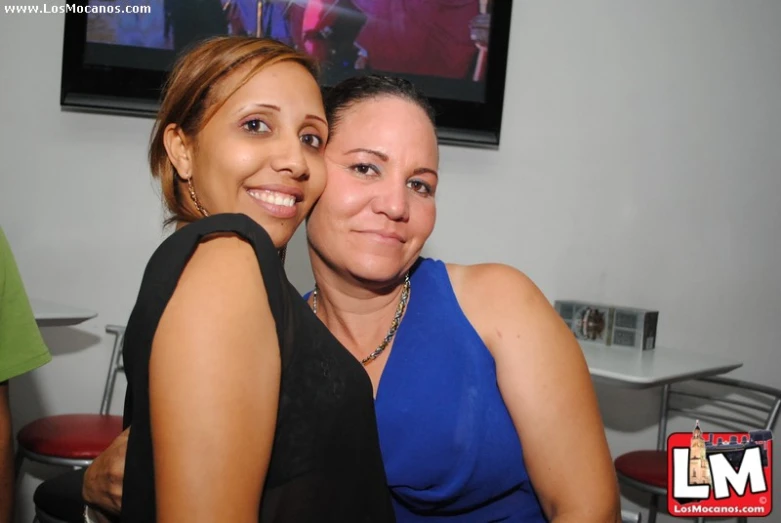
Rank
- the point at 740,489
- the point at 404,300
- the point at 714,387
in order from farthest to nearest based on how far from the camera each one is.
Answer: the point at 714,387 < the point at 740,489 < the point at 404,300

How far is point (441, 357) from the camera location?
1.33m

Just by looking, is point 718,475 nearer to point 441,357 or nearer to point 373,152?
point 441,357

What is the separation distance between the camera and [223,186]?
110 centimetres

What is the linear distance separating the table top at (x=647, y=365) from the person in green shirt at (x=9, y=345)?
1.52 meters

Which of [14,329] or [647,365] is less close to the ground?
[14,329]

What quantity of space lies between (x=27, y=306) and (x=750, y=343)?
2.96m

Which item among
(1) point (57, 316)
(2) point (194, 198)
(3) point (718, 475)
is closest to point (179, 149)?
(2) point (194, 198)

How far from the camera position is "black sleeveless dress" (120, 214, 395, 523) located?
2.69 feet

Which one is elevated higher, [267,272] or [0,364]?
[267,272]

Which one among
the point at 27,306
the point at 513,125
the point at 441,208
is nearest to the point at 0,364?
the point at 27,306

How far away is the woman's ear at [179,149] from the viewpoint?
1.15 m

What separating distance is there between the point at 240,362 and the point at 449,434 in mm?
594

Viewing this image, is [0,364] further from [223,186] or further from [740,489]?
[740,489]

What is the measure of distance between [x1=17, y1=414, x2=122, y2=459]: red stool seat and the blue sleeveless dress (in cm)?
133
